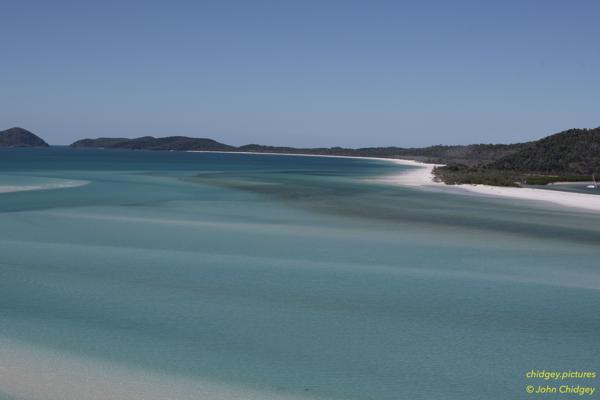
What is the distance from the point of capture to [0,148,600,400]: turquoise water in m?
8.03

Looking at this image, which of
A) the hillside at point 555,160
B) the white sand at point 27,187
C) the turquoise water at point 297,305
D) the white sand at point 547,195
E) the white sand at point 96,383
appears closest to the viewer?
the white sand at point 96,383

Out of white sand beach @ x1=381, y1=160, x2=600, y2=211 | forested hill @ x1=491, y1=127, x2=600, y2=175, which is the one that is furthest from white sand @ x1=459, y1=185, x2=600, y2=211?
forested hill @ x1=491, y1=127, x2=600, y2=175

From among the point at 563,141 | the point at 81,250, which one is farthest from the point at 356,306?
the point at 563,141

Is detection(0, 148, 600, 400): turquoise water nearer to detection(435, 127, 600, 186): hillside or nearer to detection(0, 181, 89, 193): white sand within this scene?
detection(0, 181, 89, 193): white sand

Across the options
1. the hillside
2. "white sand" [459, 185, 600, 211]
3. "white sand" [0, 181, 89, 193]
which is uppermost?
the hillside

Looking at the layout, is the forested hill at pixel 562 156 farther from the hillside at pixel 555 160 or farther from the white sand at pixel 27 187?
the white sand at pixel 27 187

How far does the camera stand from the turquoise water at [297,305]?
8.03 meters

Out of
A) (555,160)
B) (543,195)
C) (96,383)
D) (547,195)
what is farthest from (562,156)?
(96,383)

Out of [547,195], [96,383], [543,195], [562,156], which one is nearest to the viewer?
[96,383]

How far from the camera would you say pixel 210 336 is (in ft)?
31.4

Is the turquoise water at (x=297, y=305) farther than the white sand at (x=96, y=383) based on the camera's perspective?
Yes

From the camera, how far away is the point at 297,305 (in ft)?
37.6

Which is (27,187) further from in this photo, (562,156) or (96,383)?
(562,156)

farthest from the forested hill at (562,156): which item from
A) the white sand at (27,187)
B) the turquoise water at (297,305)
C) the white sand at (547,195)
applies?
the white sand at (27,187)
